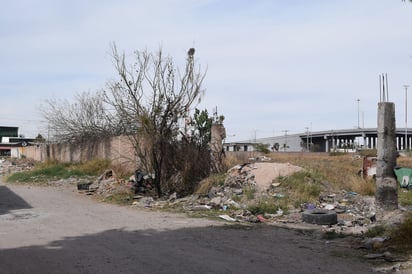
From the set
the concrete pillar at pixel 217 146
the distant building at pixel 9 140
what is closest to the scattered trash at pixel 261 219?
the concrete pillar at pixel 217 146

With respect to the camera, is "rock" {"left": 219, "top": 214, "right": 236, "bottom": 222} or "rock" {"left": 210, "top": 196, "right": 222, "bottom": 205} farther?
"rock" {"left": 210, "top": 196, "right": 222, "bottom": 205}

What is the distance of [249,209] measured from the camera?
1447 centimetres

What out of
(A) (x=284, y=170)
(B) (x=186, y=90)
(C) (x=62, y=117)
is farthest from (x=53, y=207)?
(C) (x=62, y=117)

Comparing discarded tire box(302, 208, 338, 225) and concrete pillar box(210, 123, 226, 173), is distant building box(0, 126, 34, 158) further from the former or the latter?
discarded tire box(302, 208, 338, 225)

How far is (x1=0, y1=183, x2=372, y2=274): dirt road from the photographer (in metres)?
7.69

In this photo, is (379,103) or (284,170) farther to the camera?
(284,170)

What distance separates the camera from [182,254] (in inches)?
341

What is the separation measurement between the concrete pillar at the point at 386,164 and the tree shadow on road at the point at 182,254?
258 cm

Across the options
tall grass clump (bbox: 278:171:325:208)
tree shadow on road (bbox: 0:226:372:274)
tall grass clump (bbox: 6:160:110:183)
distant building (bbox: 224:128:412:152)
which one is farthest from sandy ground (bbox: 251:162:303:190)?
distant building (bbox: 224:128:412:152)

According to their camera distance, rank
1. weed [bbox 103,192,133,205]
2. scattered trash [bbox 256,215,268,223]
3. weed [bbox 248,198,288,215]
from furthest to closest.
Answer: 1. weed [bbox 103,192,133,205]
2. weed [bbox 248,198,288,215]
3. scattered trash [bbox 256,215,268,223]

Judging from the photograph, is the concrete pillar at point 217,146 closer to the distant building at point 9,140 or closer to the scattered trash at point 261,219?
the scattered trash at point 261,219

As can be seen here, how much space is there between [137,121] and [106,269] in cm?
1254

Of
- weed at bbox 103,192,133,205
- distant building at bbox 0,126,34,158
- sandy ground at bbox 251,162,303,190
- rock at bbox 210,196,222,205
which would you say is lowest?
weed at bbox 103,192,133,205

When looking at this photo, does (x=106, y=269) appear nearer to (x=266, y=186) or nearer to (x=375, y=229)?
(x=375, y=229)
